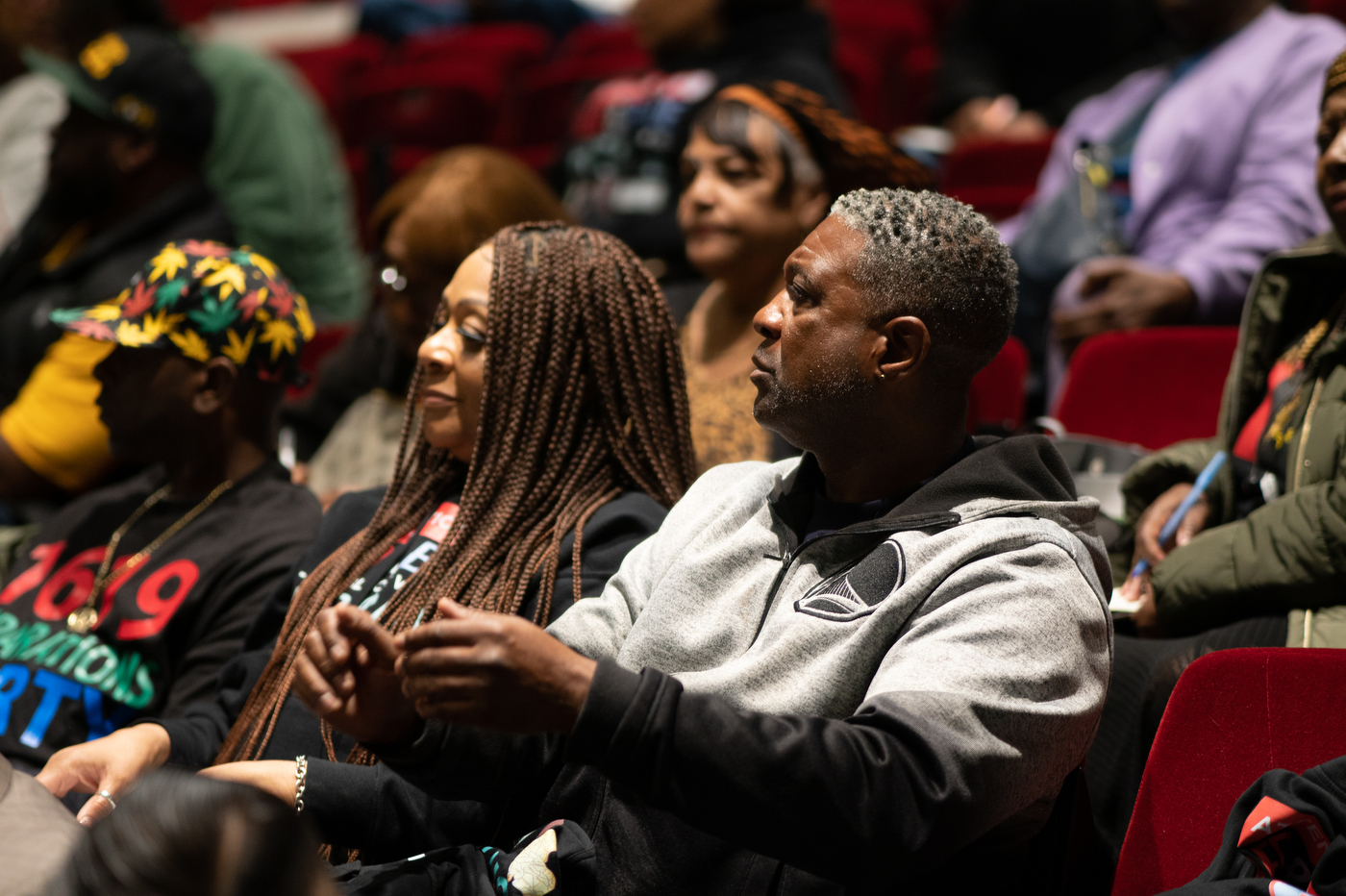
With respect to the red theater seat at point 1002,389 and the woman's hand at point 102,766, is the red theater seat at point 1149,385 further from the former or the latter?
the woman's hand at point 102,766

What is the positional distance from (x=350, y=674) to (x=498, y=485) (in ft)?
1.93

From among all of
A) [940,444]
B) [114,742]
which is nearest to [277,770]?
[114,742]

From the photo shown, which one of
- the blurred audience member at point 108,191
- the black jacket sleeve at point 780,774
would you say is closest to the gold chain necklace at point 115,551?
the blurred audience member at point 108,191

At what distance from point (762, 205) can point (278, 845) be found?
2127mm

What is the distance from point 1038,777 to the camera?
49.6 inches

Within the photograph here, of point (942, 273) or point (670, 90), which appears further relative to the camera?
point (670, 90)

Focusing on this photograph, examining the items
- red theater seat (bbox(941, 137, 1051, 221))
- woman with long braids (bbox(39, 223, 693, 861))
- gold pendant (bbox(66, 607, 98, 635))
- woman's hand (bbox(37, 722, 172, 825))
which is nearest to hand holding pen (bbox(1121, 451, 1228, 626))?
woman with long braids (bbox(39, 223, 693, 861))

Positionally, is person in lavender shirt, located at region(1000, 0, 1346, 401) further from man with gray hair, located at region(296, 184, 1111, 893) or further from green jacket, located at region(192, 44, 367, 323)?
green jacket, located at region(192, 44, 367, 323)

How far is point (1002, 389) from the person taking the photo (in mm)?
2855

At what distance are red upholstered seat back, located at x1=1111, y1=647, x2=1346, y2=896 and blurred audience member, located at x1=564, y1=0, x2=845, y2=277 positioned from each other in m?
2.27

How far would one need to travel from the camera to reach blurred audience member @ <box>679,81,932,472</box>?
9.21 feet

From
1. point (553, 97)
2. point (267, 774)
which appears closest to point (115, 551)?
point (267, 774)

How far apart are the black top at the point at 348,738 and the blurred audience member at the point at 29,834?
1.17 ft

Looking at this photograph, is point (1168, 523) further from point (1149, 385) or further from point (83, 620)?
point (83, 620)
